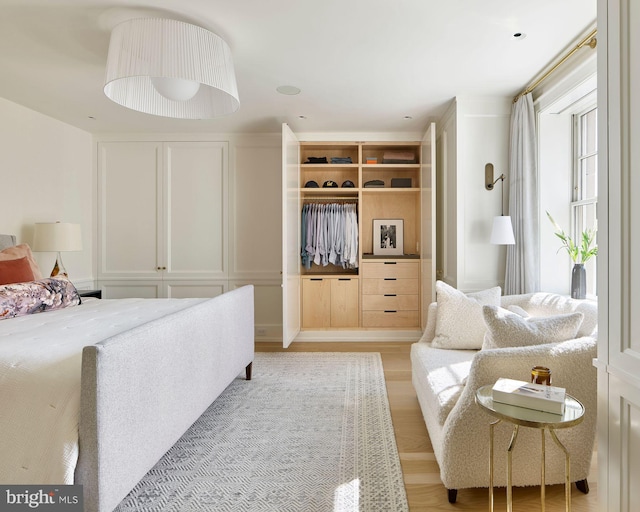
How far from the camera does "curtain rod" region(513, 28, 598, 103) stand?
7.71 feet

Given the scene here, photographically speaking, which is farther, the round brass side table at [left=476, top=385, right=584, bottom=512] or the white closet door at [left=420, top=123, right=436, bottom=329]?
the white closet door at [left=420, top=123, right=436, bottom=329]

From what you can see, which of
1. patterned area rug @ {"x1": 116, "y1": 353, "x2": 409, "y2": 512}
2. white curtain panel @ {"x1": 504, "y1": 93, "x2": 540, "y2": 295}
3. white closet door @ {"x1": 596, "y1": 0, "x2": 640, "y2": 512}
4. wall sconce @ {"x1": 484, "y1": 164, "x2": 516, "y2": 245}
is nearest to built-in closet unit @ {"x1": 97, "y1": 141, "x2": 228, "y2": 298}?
patterned area rug @ {"x1": 116, "y1": 353, "x2": 409, "y2": 512}

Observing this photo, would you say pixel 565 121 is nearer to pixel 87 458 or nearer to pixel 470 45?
pixel 470 45

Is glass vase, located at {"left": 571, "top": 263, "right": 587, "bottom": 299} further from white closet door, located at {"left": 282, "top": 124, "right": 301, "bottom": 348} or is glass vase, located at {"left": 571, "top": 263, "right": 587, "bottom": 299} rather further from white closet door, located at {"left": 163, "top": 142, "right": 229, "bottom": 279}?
white closet door, located at {"left": 163, "top": 142, "right": 229, "bottom": 279}

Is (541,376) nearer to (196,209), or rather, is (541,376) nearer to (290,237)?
(290,237)

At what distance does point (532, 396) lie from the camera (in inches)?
52.6

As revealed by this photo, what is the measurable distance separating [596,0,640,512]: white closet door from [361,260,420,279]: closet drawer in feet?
11.5

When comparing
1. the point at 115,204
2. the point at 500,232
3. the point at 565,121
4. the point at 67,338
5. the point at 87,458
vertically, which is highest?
the point at 565,121

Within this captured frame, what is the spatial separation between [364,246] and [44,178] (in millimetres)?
3590

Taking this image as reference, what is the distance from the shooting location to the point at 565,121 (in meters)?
3.16

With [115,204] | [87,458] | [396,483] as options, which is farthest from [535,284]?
[115,204]

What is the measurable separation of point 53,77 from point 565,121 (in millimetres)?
4029

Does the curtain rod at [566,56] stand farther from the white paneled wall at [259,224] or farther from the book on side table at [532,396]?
the white paneled wall at [259,224]

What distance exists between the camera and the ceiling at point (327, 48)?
2.23 m
